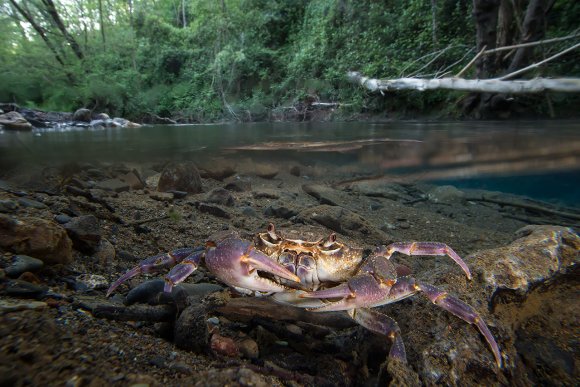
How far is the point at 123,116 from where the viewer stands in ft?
65.2

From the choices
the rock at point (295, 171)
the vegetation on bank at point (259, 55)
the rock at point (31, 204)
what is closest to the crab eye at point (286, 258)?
the rock at point (31, 204)

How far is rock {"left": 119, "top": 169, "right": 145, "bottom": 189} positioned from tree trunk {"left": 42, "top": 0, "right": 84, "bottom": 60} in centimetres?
1297

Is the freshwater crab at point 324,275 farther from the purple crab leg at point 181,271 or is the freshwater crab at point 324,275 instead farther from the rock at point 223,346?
the rock at point 223,346

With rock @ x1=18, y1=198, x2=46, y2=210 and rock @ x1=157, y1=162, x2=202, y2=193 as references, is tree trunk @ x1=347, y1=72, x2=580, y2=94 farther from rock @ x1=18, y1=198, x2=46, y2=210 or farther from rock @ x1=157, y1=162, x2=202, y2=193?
rock @ x1=18, y1=198, x2=46, y2=210

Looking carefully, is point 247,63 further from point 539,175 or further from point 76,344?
point 76,344

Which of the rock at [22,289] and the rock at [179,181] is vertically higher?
the rock at [22,289]

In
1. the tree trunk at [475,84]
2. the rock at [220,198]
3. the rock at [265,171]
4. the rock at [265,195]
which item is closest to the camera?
the rock at [220,198]

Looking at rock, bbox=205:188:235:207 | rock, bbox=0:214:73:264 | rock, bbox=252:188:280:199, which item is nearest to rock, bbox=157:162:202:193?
rock, bbox=205:188:235:207

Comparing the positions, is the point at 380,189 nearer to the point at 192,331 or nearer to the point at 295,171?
the point at 295,171

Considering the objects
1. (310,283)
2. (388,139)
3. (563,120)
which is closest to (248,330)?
(310,283)

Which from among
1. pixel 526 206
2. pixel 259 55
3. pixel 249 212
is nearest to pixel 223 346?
pixel 249 212

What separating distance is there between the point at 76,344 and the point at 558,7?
52.0 ft

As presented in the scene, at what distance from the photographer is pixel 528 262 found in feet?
7.97

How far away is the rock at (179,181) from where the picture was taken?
22.3 ft
